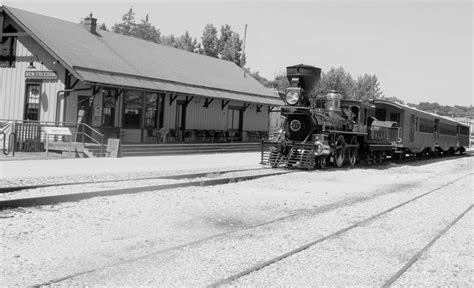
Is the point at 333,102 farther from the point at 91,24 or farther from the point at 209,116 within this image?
the point at 91,24

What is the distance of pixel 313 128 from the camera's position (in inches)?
725

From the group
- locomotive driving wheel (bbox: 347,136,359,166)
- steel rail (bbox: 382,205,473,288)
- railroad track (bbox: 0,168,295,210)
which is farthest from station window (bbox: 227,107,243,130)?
steel rail (bbox: 382,205,473,288)

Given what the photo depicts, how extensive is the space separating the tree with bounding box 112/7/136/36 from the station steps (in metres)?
57.5

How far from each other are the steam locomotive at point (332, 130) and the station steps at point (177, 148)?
182 inches

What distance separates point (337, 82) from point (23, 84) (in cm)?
5256

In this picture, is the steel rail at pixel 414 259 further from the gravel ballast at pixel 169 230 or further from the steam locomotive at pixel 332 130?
the steam locomotive at pixel 332 130

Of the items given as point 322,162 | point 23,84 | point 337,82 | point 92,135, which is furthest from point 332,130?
point 337,82

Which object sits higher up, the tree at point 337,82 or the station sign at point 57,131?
the tree at point 337,82

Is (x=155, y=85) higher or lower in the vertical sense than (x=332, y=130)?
higher

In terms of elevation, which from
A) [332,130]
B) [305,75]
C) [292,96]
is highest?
[305,75]

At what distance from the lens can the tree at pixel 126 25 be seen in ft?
272

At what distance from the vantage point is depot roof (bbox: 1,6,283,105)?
19.8 m

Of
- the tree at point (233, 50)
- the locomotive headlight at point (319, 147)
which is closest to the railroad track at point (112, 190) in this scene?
the locomotive headlight at point (319, 147)

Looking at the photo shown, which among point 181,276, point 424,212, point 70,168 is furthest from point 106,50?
point 181,276
